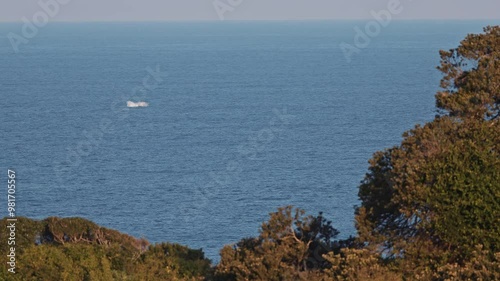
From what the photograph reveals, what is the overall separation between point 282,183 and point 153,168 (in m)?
14.5

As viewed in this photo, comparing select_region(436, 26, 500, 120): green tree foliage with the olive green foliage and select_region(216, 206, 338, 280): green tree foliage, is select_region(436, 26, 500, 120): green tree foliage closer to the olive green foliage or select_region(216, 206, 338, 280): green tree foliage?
select_region(216, 206, 338, 280): green tree foliage

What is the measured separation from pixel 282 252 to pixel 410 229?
3.22m

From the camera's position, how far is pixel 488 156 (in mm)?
22031

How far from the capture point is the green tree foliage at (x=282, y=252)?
22406 mm

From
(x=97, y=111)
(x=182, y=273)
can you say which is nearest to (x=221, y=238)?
(x=182, y=273)

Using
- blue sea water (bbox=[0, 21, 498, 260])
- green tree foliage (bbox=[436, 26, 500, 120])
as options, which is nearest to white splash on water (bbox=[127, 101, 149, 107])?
blue sea water (bbox=[0, 21, 498, 260])

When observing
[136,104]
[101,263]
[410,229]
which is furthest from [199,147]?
[410,229]

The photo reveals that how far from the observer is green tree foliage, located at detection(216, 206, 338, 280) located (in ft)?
73.5

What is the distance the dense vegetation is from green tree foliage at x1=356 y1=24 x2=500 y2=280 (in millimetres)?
25

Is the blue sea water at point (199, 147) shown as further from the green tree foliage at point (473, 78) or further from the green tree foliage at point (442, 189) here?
the green tree foliage at point (442, 189)

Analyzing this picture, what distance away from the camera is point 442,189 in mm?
21281

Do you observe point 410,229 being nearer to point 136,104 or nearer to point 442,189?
point 442,189

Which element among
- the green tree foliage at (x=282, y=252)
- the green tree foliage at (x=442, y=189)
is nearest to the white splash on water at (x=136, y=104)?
the green tree foliage at (x=282, y=252)

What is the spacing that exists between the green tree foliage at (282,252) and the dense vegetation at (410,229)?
0.03m
